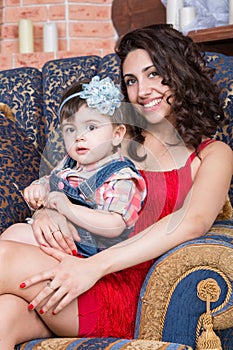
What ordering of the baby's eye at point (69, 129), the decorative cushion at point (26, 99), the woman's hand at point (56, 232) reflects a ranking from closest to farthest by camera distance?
the woman's hand at point (56, 232)
the baby's eye at point (69, 129)
the decorative cushion at point (26, 99)

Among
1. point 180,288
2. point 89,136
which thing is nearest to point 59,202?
point 89,136

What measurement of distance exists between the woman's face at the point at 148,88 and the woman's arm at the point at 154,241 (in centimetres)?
24

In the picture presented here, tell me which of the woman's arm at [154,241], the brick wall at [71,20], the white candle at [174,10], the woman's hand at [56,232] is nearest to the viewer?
the woman's arm at [154,241]

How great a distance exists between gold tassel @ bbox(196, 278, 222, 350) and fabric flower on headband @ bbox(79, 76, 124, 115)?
1.91ft

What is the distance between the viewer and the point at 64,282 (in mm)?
1696

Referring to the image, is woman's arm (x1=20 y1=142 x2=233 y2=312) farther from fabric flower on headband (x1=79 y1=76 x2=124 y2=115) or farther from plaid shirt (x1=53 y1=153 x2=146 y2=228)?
fabric flower on headband (x1=79 y1=76 x2=124 y2=115)

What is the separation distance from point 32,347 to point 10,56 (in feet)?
11.0

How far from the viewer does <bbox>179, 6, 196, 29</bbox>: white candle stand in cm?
326

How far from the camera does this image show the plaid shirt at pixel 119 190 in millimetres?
1852

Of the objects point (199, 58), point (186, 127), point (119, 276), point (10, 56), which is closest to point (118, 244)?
point (119, 276)

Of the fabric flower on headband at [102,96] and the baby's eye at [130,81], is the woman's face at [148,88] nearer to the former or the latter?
the baby's eye at [130,81]

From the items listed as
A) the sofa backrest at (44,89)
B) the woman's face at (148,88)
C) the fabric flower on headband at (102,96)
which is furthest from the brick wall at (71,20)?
the fabric flower on headband at (102,96)

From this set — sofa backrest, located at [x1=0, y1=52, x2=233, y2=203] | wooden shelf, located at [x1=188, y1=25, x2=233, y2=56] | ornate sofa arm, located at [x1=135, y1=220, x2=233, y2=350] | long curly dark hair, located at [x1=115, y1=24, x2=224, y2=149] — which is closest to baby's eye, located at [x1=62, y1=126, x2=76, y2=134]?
long curly dark hair, located at [x1=115, y1=24, x2=224, y2=149]

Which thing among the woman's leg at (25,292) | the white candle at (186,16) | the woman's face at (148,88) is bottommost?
the woman's leg at (25,292)
